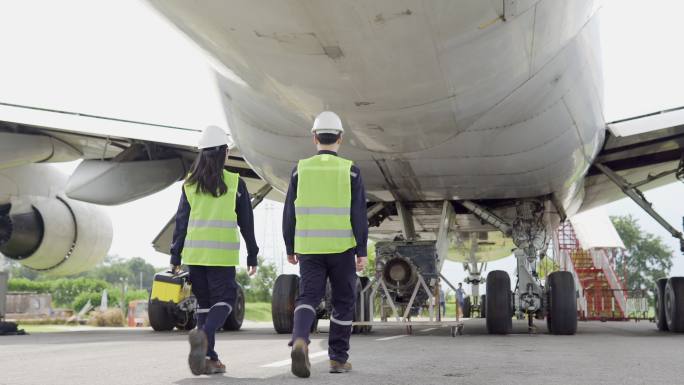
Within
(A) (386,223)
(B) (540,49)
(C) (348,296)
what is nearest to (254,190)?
(A) (386,223)

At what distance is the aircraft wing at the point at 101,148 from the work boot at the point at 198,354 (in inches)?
239

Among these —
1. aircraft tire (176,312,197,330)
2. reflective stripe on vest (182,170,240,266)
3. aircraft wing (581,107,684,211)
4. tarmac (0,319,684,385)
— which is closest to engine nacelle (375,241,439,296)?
tarmac (0,319,684,385)

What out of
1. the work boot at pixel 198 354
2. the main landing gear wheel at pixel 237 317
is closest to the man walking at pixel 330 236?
the work boot at pixel 198 354

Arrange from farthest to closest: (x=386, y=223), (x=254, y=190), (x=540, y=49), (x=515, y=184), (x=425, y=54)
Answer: (x=254, y=190) < (x=386, y=223) < (x=515, y=184) < (x=540, y=49) < (x=425, y=54)

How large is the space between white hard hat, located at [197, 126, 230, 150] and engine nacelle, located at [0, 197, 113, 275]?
26.6 ft

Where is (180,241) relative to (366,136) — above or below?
below

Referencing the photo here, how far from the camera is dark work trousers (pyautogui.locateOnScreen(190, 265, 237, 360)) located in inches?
185

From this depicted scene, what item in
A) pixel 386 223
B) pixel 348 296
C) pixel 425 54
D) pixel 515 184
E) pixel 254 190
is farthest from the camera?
pixel 254 190

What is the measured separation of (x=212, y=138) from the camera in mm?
4992

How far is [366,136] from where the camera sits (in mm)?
7035

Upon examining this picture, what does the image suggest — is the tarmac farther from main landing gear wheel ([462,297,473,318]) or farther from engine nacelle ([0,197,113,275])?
main landing gear wheel ([462,297,473,318])

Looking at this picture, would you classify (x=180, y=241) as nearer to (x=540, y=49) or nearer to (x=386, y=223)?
(x=540, y=49)

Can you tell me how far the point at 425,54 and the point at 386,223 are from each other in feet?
23.4

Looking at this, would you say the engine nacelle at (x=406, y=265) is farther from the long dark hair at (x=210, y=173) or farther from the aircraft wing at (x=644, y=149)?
the long dark hair at (x=210, y=173)
